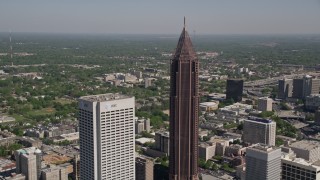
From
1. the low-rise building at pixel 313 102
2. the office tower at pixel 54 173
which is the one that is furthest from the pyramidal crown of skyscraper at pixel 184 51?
the low-rise building at pixel 313 102

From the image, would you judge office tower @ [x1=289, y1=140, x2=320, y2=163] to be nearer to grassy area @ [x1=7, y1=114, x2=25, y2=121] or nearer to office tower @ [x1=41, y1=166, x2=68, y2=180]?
office tower @ [x1=41, y1=166, x2=68, y2=180]

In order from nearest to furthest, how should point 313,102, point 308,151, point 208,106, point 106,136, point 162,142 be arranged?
point 106,136 → point 308,151 → point 162,142 → point 313,102 → point 208,106

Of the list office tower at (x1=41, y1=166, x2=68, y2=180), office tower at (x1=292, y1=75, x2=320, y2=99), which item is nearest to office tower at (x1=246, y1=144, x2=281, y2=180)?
office tower at (x1=41, y1=166, x2=68, y2=180)

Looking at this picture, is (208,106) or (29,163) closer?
(29,163)

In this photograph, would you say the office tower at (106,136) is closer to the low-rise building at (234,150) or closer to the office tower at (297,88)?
the low-rise building at (234,150)

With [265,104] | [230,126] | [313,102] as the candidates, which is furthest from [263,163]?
[313,102]

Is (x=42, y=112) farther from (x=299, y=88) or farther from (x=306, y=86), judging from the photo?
(x=306, y=86)
